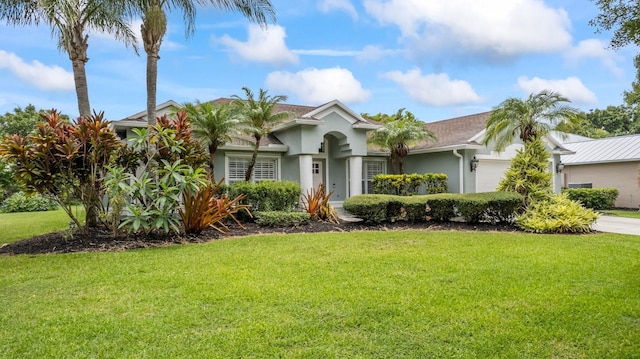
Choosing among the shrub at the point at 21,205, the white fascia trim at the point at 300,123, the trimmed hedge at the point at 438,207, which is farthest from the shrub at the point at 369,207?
the shrub at the point at 21,205

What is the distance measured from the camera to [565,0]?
32.6 ft

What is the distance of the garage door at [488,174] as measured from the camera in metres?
18.2

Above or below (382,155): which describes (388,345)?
below

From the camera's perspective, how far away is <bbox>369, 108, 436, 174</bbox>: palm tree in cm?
1722

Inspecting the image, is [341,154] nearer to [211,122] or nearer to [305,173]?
[305,173]

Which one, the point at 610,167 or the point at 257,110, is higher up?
the point at 257,110

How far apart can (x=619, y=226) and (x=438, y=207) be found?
6051 mm

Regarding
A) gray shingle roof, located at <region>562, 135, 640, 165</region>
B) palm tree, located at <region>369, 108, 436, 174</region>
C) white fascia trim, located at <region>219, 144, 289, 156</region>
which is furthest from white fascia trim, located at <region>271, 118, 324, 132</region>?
gray shingle roof, located at <region>562, 135, 640, 165</region>

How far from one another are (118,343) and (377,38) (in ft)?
48.9

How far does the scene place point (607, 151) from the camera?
22.3 meters

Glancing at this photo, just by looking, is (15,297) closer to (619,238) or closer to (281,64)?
(619,238)

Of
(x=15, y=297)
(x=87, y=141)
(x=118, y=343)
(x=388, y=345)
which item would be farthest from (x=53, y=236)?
(x=388, y=345)

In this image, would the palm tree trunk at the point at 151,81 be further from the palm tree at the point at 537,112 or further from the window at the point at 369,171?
the palm tree at the point at 537,112

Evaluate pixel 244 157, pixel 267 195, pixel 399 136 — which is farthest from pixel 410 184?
pixel 244 157
